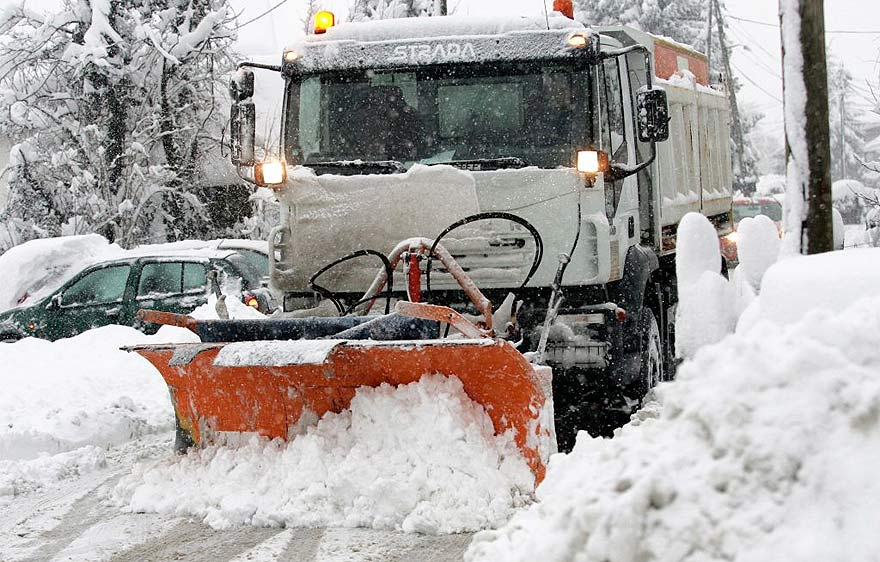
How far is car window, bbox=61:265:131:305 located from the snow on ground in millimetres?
1546

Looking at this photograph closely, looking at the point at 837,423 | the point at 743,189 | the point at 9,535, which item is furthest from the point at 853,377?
the point at 743,189

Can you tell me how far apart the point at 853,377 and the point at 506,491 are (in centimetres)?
281

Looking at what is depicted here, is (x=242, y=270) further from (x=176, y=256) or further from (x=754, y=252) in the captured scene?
(x=754, y=252)

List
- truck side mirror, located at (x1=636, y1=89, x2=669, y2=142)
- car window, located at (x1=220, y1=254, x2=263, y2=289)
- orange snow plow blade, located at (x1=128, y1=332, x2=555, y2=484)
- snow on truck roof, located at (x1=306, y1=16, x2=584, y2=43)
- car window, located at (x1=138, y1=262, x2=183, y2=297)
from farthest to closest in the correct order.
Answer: car window, located at (x1=138, y1=262, x2=183, y2=297) < car window, located at (x1=220, y1=254, x2=263, y2=289) < snow on truck roof, located at (x1=306, y1=16, x2=584, y2=43) < truck side mirror, located at (x1=636, y1=89, x2=669, y2=142) < orange snow plow blade, located at (x1=128, y1=332, x2=555, y2=484)

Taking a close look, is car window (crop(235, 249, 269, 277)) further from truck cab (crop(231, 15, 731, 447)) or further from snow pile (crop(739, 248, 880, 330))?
snow pile (crop(739, 248, 880, 330))

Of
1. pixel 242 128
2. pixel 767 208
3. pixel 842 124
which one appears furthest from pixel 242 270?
pixel 842 124

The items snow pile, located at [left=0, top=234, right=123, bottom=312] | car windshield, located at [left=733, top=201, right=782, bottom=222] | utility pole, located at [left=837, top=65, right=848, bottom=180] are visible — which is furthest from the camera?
utility pole, located at [left=837, top=65, right=848, bottom=180]

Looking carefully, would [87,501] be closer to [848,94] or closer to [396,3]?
[396,3]

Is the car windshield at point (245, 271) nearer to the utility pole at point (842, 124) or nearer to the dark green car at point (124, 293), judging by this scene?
the dark green car at point (124, 293)

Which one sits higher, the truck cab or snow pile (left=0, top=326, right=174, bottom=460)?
the truck cab

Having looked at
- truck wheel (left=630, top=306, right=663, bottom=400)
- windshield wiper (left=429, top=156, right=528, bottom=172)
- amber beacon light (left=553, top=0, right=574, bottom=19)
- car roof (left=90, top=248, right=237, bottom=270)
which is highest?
amber beacon light (left=553, top=0, right=574, bottom=19)

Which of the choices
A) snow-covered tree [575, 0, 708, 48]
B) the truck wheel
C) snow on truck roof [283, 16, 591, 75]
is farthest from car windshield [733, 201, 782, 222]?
snow on truck roof [283, 16, 591, 75]

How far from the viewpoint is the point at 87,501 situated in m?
6.53

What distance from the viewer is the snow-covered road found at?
5.12m
